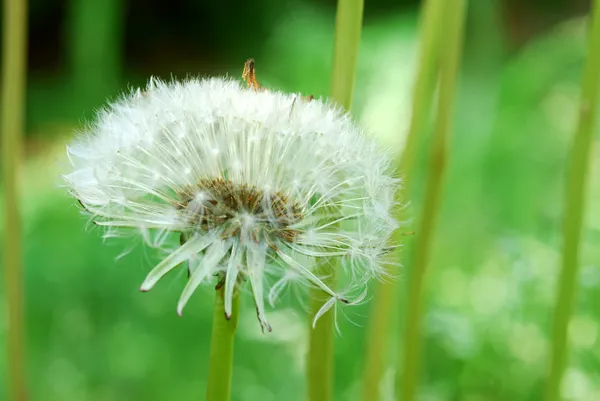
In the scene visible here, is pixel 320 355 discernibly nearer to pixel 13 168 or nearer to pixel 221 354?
pixel 221 354

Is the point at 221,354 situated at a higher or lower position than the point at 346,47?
A: lower

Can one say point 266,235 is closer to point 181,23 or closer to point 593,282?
point 593,282

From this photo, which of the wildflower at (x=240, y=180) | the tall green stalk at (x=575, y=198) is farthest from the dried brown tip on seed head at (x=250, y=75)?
the tall green stalk at (x=575, y=198)

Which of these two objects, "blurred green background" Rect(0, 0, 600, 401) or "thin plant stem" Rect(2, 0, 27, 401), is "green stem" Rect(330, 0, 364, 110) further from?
"thin plant stem" Rect(2, 0, 27, 401)

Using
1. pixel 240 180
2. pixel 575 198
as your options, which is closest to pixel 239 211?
pixel 240 180

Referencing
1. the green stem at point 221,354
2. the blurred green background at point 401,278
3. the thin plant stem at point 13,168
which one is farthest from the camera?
the blurred green background at point 401,278

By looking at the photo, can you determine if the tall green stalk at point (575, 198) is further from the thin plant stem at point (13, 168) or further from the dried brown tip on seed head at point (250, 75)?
the thin plant stem at point (13, 168)

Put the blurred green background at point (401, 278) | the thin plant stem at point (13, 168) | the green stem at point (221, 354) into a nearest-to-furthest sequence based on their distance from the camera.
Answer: the green stem at point (221, 354), the thin plant stem at point (13, 168), the blurred green background at point (401, 278)
